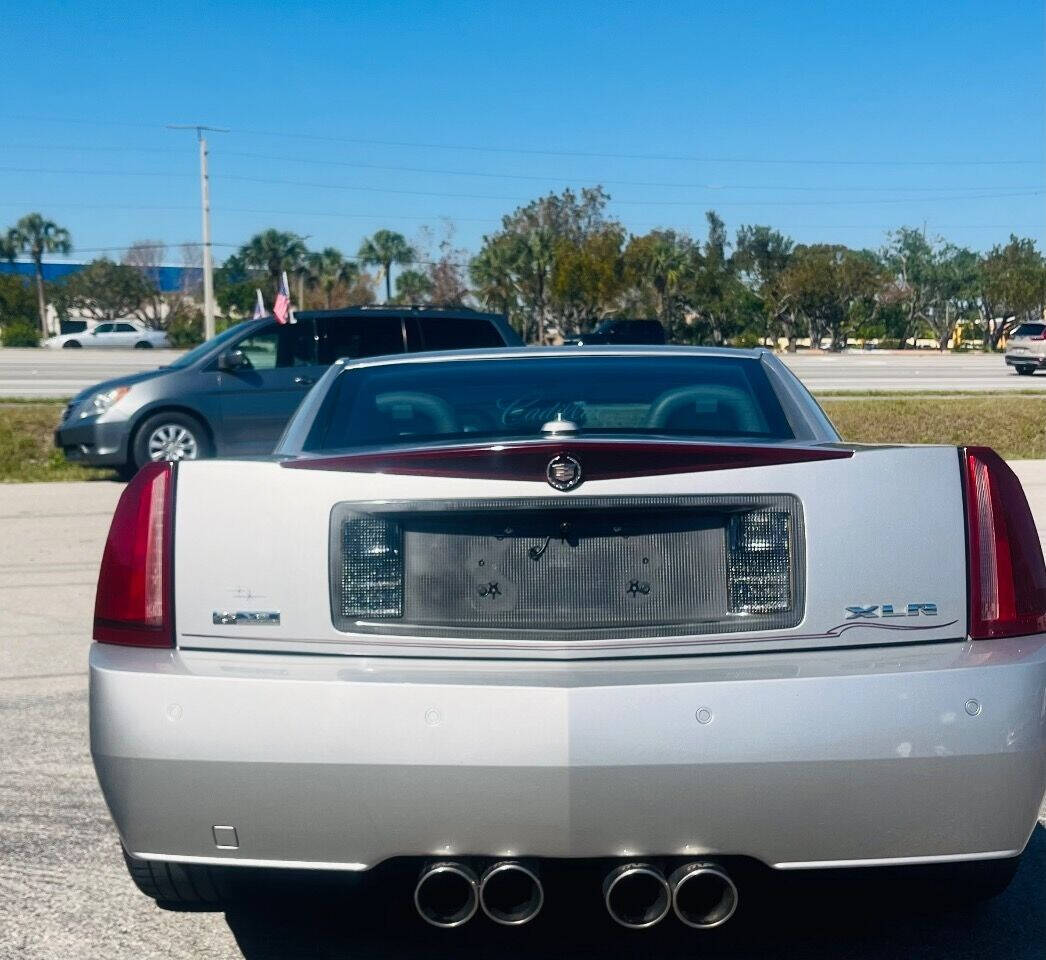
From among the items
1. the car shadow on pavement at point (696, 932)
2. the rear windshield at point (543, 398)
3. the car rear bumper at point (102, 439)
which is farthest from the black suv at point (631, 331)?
the car shadow on pavement at point (696, 932)

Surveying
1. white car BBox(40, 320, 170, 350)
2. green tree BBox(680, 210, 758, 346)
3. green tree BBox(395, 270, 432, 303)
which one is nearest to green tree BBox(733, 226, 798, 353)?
green tree BBox(680, 210, 758, 346)

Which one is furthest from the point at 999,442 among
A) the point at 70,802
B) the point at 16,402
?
the point at 70,802

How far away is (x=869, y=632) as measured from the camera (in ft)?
9.90

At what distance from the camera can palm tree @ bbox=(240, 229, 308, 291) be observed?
101m

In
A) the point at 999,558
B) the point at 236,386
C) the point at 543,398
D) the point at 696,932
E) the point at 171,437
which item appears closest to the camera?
the point at 999,558


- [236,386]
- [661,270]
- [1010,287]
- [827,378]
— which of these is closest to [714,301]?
[661,270]

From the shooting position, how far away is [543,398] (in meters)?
4.39

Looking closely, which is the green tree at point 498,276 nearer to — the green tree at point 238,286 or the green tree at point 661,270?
the green tree at point 661,270

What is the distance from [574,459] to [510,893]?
91 cm

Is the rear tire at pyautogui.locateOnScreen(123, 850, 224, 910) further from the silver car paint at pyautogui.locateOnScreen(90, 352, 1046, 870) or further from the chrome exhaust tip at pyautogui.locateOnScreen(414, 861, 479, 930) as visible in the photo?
the chrome exhaust tip at pyautogui.locateOnScreen(414, 861, 479, 930)

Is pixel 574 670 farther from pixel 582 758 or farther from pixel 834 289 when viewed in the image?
pixel 834 289

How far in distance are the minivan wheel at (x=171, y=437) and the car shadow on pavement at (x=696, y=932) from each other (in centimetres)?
1103

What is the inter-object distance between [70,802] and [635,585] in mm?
2444

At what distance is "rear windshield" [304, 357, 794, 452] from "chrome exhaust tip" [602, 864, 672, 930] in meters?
1.45
